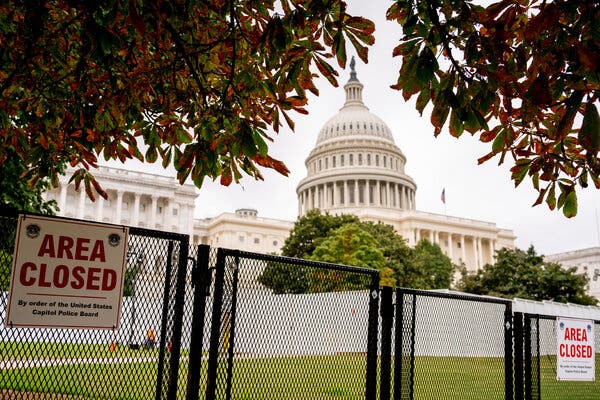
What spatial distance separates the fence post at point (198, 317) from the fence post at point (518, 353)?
4314mm

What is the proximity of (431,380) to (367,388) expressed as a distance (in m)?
1.87

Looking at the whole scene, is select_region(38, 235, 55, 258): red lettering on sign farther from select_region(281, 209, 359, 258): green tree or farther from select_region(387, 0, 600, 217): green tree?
select_region(281, 209, 359, 258): green tree

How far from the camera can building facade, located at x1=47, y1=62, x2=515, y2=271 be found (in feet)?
302

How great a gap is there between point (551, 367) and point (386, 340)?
Answer: 13.9 feet

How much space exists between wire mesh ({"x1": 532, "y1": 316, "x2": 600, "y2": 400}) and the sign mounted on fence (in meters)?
5.64

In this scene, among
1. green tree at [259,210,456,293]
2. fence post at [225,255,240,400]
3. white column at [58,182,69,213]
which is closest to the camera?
fence post at [225,255,240,400]

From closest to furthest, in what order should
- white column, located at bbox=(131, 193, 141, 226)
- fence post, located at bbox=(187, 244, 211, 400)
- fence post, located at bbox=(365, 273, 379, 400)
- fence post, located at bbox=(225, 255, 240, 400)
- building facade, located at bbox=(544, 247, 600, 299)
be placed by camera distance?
fence post, located at bbox=(187, 244, 211, 400), fence post, located at bbox=(225, 255, 240, 400), fence post, located at bbox=(365, 273, 379, 400), white column, located at bbox=(131, 193, 141, 226), building facade, located at bbox=(544, 247, 600, 299)

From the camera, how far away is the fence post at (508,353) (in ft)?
23.8

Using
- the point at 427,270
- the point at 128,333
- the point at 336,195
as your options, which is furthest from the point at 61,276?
the point at 336,195

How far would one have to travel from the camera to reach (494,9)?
11.4ft

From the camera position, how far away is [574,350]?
792cm

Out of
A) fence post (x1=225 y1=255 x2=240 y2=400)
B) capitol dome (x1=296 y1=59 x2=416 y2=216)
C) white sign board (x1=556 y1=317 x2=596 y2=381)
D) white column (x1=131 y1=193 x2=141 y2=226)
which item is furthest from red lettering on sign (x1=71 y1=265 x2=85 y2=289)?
capitol dome (x1=296 y1=59 x2=416 y2=216)

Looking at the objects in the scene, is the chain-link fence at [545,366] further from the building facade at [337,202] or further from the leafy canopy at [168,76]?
the building facade at [337,202]

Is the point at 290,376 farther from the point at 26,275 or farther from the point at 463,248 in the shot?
the point at 463,248
